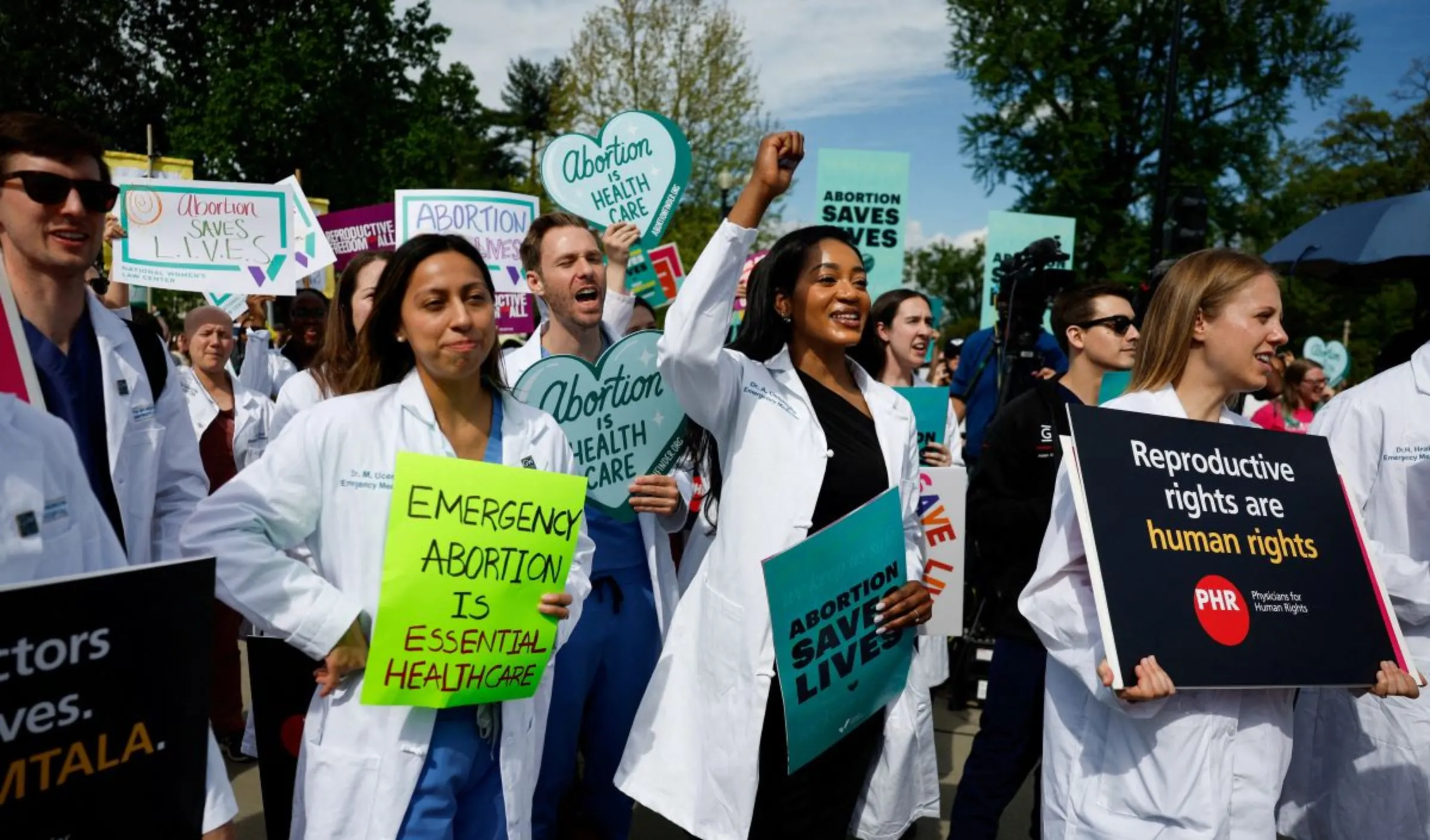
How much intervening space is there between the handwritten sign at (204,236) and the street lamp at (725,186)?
12.7 m

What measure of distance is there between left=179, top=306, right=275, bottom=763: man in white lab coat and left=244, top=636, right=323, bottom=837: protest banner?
256 cm

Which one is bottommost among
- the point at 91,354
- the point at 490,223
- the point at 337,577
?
the point at 337,577

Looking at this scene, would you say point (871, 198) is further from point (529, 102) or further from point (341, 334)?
point (529, 102)

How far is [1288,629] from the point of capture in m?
2.37

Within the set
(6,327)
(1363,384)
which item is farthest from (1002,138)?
(6,327)

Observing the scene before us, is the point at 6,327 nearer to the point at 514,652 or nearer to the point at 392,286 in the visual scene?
the point at 392,286

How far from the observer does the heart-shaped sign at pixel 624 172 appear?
532 centimetres

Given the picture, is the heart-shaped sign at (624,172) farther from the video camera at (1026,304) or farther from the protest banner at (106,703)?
the protest banner at (106,703)

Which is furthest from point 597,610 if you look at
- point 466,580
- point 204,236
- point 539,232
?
point 204,236

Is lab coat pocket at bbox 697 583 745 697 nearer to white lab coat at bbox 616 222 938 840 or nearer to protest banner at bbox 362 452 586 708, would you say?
white lab coat at bbox 616 222 938 840

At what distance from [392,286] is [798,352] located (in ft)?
3.88

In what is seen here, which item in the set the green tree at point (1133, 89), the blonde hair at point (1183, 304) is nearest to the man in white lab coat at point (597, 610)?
the blonde hair at point (1183, 304)

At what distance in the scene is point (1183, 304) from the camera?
8.75 feet

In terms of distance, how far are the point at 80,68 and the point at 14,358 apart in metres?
35.1
